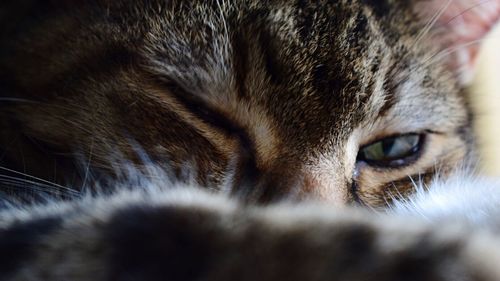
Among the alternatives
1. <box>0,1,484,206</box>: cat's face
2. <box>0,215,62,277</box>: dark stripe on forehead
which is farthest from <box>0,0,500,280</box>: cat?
<box>0,215,62,277</box>: dark stripe on forehead

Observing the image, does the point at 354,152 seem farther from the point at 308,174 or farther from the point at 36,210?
the point at 36,210

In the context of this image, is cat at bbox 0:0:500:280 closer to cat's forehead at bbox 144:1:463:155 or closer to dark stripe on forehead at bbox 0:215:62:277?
cat's forehead at bbox 144:1:463:155

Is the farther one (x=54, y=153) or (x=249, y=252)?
(x=54, y=153)

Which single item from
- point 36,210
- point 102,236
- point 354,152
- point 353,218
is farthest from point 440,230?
point 354,152

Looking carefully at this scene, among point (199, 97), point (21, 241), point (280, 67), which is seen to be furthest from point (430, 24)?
point (21, 241)

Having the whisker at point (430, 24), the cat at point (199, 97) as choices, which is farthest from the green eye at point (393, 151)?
the whisker at point (430, 24)

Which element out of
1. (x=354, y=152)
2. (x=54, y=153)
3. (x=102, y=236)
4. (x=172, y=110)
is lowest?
(x=102, y=236)
